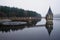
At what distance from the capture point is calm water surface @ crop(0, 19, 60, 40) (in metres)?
1.86

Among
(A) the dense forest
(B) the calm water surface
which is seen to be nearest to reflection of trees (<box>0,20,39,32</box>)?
(B) the calm water surface

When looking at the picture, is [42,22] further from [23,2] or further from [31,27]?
[23,2]

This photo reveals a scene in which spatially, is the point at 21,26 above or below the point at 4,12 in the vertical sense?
below

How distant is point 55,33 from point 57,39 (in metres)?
0.09

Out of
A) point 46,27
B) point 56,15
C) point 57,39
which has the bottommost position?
point 57,39

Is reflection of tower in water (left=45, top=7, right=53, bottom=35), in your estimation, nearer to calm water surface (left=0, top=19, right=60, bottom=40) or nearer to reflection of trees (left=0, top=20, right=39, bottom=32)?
calm water surface (left=0, top=19, right=60, bottom=40)

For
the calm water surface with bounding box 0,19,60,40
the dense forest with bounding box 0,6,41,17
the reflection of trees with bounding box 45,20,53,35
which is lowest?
the calm water surface with bounding box 0,19,60,40

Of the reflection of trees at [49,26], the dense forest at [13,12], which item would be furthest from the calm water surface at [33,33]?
the dense forest at [13,12]

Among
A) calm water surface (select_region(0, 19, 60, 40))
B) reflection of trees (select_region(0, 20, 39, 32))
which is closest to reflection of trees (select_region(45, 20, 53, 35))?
calm water surface (select_region(0, 19, 60, 40))

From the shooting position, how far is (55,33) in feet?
6.16

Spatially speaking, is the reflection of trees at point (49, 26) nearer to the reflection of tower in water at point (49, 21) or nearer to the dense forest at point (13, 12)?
the reflection of tower in water at point (49, 21)

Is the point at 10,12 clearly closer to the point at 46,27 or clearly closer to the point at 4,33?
the point at 4,33

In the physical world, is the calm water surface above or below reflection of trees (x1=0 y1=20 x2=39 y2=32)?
below

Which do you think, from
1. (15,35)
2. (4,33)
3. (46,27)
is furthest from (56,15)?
(4,33)
